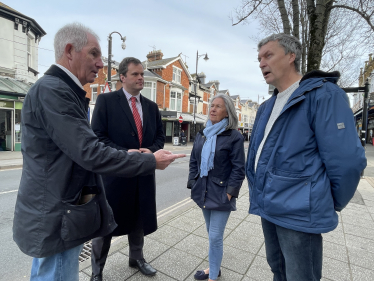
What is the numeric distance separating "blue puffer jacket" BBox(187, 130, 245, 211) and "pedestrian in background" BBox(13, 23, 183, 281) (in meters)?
1.11

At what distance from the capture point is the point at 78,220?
1298 mm

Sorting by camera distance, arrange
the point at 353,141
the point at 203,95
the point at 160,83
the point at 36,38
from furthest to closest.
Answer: the point at 203,95, the point at 160,83, the point at 36,38, the point at 353,141

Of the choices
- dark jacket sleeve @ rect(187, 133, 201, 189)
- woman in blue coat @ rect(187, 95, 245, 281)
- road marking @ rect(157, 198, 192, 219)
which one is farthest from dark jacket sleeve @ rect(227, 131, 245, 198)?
road marking @ rect(157, 198, 192, 219)

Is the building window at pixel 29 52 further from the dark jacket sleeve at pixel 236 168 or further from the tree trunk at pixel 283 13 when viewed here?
the dark jacket sleeve at pixel 236 168

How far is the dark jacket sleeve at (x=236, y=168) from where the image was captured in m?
2.27

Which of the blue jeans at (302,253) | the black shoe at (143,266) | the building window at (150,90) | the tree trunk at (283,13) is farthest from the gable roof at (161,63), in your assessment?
the blue jeans at (302,253)

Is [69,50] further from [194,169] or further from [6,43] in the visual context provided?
[6,43]

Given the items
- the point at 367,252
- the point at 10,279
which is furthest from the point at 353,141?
the point at 10,279

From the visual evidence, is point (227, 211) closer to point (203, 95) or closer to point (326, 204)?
point (326, 204)

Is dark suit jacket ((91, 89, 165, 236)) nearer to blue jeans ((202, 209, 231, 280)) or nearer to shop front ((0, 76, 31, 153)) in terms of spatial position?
blue jeans ((202, 209, 231, 280))

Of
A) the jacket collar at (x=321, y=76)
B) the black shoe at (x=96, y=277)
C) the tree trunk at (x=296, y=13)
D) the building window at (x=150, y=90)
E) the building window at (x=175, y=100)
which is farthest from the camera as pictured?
the building window at (x=175, y=100)

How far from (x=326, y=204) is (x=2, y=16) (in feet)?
55.7

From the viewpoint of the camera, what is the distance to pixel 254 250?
2996 millimetres

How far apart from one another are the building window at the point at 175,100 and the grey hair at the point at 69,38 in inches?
960
